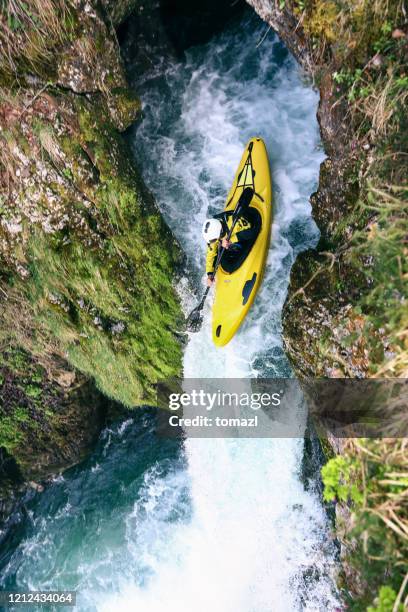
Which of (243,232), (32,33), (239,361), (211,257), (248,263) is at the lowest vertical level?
(239,361)

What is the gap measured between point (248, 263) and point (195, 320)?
1.10 meters

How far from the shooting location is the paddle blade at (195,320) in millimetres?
6293

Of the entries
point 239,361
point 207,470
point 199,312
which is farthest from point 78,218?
point 207,470

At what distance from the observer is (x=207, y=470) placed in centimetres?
664

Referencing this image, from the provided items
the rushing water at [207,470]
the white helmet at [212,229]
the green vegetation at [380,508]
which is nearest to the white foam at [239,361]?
the rushing water at [207,470]

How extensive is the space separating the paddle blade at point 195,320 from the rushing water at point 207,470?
9 centimetres

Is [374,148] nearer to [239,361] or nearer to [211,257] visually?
[211,257]

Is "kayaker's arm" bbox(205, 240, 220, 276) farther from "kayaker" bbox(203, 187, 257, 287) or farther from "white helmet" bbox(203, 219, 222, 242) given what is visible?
"white helmet" bbox(203, 219, 222, 242)

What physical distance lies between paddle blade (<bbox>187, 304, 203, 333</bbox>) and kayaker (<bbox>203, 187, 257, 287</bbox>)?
0.48 m

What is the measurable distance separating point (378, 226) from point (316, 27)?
2067mm

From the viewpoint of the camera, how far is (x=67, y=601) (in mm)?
6715

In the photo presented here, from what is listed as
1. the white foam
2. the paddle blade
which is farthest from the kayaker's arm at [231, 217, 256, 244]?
the paddle blade

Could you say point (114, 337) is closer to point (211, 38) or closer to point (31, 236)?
point (31, 236)

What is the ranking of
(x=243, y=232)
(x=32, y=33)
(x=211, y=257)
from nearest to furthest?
1. (x=32, y=33)
2. (x=243, y=232)
3. (x=211, y=257)
